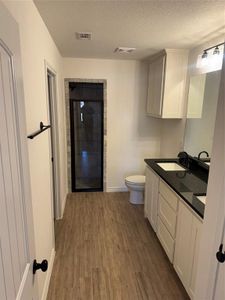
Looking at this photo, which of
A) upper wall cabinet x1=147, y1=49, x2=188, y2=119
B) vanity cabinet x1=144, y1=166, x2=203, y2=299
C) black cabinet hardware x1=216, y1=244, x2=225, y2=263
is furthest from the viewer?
upper wall cabinet x1=147, y1=49, x2=188, y2=119

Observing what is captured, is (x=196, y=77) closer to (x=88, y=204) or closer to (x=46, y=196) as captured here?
(x=46, y=196)

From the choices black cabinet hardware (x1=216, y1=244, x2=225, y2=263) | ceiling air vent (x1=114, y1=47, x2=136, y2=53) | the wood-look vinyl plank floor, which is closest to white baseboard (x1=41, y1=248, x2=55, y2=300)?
the wood-look vinyl plank floor

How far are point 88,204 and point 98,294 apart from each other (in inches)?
71.4

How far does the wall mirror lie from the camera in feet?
8.15

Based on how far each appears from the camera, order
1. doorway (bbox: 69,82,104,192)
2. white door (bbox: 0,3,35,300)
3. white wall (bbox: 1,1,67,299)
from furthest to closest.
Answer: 1. doorway (bbox: 69,82,104,192)
2. white wall (bbox: 1,1,67,299)
3. white door (bbox: 0,3,35,300)

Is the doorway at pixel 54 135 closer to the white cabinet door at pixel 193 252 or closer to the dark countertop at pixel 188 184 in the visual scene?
the dark countertop at pixel 188 184

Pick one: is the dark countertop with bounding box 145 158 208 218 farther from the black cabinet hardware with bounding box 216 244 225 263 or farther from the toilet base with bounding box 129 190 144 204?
the toilet base with bounding box 129 190 144 204

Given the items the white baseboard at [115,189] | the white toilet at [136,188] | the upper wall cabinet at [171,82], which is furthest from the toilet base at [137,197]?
the upper wall cabinet at [171,82]

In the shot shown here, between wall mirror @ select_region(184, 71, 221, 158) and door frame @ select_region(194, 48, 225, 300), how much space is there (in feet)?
4.82

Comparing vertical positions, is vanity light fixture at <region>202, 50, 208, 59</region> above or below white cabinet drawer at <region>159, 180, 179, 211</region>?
above

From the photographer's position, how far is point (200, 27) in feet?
6.87

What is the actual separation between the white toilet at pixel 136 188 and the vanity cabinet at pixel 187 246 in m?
1.51

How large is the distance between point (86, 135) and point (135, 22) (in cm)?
237

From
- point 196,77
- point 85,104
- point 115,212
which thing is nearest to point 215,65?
point 196,77
